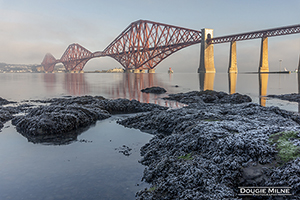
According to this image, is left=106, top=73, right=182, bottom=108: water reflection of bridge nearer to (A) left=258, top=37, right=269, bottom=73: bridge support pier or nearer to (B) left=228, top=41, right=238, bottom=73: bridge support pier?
(A) left=258, top=37, right=269, bottom=73: bridge support pier

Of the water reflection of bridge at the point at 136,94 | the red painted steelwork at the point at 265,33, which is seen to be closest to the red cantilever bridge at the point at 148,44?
the red painted steelwork at the point at 265,33

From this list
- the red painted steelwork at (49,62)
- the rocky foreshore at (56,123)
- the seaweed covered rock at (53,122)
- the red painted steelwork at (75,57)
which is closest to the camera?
the rocky foreshore at (56,123)

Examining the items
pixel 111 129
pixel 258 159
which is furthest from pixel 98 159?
pixel 258 159

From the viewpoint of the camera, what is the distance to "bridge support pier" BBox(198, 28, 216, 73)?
246 feet

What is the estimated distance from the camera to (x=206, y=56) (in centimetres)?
7525

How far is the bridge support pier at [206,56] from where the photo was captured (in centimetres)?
7494

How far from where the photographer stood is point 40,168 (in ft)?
11.8

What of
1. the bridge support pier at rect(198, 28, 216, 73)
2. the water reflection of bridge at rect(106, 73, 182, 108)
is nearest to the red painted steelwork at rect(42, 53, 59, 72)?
the bridge support pier at rect(198, 28, 216, 73)

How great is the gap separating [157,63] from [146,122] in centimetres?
7827

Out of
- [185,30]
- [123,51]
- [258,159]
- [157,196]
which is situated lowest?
[157,196]

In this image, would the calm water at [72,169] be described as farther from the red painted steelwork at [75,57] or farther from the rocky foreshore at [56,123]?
the red painted steelwork at [75,57]

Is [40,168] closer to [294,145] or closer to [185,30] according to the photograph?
[294,145]

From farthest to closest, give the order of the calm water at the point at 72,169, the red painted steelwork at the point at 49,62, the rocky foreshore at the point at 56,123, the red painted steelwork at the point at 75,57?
the red painted steelwork at the point at 49,62, the red painted steelwork at the point at 75,57, the rocky foreshore at the point at 56,123, the calm water at the point at 72,169

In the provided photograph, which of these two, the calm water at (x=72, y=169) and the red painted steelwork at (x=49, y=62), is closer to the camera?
the calm water at (x=72, y=169)
